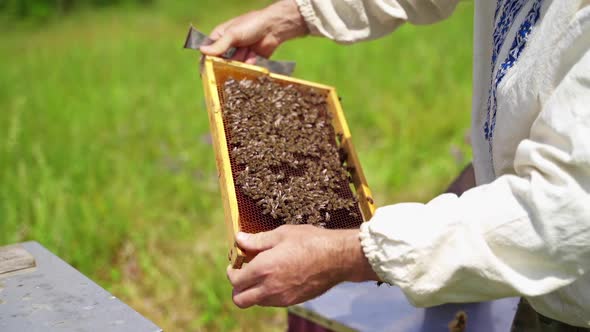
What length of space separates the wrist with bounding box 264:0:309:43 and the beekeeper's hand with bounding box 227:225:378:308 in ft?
3.72

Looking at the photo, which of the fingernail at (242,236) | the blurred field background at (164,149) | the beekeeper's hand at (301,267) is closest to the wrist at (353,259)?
the beekeeper's hand at (301,267)

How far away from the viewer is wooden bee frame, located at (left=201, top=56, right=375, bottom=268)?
6.24 ft

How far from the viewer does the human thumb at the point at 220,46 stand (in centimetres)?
244

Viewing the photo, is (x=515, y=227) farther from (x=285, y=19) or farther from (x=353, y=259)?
(x=285, y=19)

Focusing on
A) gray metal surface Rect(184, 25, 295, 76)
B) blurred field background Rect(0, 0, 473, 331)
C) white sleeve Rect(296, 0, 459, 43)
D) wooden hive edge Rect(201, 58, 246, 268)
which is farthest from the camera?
Result: blurred field background Rect(0, 0, 473, 331)

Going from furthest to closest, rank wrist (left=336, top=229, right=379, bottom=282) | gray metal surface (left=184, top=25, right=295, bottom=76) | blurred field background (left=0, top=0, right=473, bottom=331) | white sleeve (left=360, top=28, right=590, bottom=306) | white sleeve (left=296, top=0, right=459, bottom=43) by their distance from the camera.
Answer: blurred field background (left=0, top=0, right=473, bottom=331), gray metal surface (left=184, top=25, right=295, bottom=76), white sleeve (left=296, top=0, right=459, bottom=43), wrist (left=336, top=229, right=379, bottom=282), white sleeve (left=360, top=28, right=590, bottom=306)

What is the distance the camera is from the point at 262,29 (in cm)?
250

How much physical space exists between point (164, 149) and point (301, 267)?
4162mm

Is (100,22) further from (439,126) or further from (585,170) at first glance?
(585,170)

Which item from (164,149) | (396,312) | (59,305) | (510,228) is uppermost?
(510,228)

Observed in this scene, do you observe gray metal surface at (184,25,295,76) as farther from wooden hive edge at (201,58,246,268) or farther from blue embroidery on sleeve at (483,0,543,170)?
blue embroidery on sleeve at (483,0,543,170)

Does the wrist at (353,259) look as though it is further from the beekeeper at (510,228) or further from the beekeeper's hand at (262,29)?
the beekeeper's hand at (262,29)

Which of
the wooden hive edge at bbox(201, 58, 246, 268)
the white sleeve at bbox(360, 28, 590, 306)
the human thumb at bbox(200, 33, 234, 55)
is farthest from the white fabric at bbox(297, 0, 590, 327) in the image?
the human thumb at bbox(200, 33, 234, 55)

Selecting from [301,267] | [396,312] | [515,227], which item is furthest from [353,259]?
[396,312]
